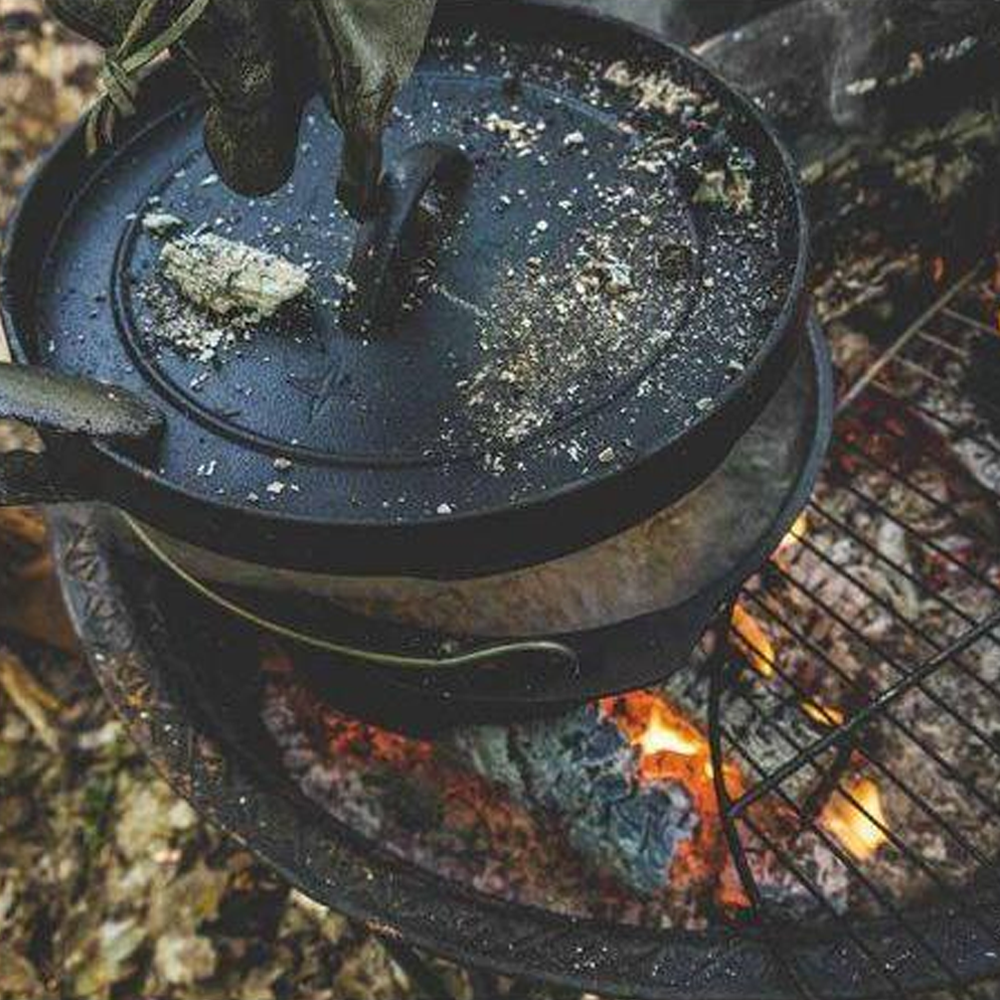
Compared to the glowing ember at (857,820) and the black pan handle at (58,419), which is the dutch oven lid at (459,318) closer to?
the black pan handle at (58,419)

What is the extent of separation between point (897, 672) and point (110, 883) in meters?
1.71

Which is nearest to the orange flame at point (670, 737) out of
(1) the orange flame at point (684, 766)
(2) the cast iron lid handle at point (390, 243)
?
(1) the orange flame at point (684, 766)

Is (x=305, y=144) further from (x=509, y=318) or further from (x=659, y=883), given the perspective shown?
(x=659, y=883)

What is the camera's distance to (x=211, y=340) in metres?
1.23

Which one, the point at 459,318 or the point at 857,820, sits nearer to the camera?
the point at 459,318

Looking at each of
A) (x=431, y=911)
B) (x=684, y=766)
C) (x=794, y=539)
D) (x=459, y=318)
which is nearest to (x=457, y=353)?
(x=459, y=318)

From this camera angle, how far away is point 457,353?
1.20 metres

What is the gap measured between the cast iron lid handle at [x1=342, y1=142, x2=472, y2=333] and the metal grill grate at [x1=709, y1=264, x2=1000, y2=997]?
2.42 ft

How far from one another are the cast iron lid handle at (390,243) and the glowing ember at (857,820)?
1.11 metres

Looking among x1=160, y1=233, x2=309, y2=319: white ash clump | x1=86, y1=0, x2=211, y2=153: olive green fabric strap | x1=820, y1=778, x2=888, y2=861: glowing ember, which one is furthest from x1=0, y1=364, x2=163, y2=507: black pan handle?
x1=820, y1=778, x2=888, y2=861: glowing ember

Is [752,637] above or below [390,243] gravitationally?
below

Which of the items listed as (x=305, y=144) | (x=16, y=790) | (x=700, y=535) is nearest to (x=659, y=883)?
(x=700, y=535)

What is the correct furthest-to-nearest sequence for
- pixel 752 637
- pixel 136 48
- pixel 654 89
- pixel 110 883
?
pixel 110 883 < pixel 752 637 < pixel 654 89 < pixel 136 48

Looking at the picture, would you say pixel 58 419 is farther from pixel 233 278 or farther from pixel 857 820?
pixel 857 820
